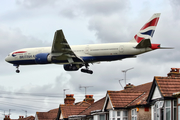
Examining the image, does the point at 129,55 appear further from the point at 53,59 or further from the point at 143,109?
the point at 143,109

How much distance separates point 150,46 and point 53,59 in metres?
14.5

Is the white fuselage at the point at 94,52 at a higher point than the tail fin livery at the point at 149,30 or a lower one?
lower

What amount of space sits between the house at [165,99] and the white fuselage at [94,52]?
1828 centimetres

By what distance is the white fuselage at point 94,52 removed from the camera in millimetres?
53344

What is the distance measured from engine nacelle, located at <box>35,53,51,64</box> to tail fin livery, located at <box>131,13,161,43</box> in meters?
12.6

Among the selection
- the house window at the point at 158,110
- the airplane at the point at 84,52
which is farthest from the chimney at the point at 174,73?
the house window at the point at 158,110

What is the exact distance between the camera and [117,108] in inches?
1569

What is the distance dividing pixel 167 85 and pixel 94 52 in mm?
23400

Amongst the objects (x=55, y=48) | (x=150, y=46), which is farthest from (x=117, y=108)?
(x=55, y=48)

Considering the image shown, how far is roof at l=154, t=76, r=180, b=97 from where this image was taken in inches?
1281

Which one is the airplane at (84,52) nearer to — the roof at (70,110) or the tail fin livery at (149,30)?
the tail fin livery at (149,30)

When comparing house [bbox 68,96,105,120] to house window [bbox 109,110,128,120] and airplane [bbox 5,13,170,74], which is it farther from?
airplane [bbox 5,13,170,74]

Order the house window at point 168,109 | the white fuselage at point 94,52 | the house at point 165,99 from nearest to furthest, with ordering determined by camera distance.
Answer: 1. the house at point 165,99
2. the house window at point 168,109
3. the white fuselage at point 94,52

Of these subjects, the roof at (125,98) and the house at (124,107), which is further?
the roof at (125,98)
